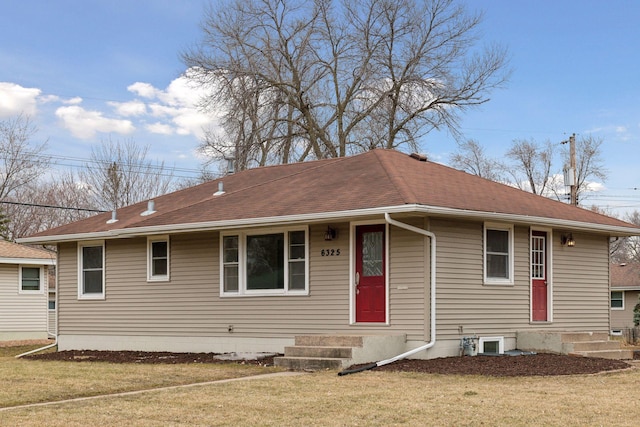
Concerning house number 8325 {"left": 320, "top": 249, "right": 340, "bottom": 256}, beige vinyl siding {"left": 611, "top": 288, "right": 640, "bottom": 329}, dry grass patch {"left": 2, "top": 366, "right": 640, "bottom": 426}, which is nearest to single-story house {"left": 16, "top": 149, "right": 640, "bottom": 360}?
house number 8325 {"left": 320, "top": 249, "right": 340, "bottom": 256}

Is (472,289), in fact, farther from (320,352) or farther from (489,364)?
(320,352)

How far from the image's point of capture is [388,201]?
45.7ft

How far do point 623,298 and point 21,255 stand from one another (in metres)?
26.7

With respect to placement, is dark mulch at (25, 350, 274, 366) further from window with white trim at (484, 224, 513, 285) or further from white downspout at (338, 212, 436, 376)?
window with white trim at (484, 224, 513, 285)

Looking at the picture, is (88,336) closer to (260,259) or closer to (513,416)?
(260,259)

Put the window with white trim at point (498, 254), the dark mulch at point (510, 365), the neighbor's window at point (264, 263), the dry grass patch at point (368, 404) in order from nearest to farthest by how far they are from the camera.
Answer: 1. the dry grass patch at point (368, 404)
2. the dark mulch at point (510, 365)
3. the window with white trim at point (498, 254)
4. the neighbor's window at point (264, 263)

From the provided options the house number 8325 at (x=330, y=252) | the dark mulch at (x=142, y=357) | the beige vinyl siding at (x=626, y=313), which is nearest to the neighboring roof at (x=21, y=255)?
the dark mulch at (x=142, y=357)

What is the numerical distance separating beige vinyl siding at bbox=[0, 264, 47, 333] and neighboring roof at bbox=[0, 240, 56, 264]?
511mm

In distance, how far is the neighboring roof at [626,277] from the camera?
37616mm

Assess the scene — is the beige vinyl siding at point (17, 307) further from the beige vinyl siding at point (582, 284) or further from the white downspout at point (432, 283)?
the beige vinyl siding at point (582, 284)

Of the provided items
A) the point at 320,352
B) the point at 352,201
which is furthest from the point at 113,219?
the point at 320,352

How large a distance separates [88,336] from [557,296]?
10352 millimetres

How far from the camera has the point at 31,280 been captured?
2847cm

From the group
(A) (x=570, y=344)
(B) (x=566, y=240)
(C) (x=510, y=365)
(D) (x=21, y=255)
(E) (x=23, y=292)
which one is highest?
(B) (x=566, y=240)
